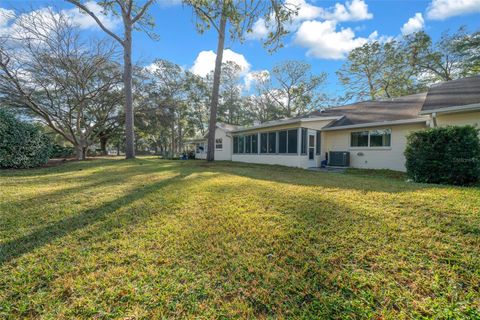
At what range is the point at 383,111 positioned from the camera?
1128 centimetres

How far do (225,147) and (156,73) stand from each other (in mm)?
14339

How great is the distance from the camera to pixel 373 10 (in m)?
10.1

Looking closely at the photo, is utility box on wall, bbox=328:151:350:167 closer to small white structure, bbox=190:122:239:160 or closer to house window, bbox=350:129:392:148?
house window, bbox=350:129:392:148

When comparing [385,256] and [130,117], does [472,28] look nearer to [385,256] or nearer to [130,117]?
[385,256]

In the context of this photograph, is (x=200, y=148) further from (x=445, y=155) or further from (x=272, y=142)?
(x=445, y=155)

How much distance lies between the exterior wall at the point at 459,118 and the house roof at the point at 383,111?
1110 mm

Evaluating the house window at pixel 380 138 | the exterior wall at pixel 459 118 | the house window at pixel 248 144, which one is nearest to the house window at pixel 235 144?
the house window at pixel 248 144

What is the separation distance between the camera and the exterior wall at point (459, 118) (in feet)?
24.0

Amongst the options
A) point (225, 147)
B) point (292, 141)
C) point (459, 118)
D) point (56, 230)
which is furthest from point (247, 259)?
point (225, 147)

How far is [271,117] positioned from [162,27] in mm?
18884

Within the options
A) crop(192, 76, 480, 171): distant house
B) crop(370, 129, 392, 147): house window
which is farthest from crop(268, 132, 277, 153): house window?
crop(370, 129, 392, 147): house window

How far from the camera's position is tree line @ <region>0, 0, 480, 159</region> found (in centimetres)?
1194

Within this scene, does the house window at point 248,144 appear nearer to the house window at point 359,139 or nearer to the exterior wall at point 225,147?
the exterior wall at point 225,147

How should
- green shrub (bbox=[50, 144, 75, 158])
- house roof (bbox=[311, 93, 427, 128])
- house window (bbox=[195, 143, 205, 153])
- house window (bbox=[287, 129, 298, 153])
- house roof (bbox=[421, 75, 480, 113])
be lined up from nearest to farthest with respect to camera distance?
house roof (bbox=[421, 75, 480, 113])
house roof (bbox=[311, 93, 427, 128])
house window (bbox=[287, 129, 298, 153])
green shrub (bbox=[50, 144, 75, 158])
house window (bbox=[195, 143, 205, 153])
